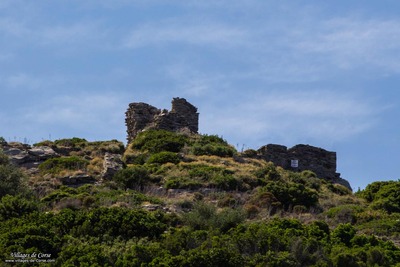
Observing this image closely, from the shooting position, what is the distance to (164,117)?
2154 inches

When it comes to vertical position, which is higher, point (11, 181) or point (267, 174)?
point (267, 174)

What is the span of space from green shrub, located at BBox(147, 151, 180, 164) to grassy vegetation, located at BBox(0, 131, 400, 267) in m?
0.05

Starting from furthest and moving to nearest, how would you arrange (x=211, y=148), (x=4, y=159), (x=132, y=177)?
1. (x=211, y=148)
2. (x=4, y=159)
3. (x=132, y=177)

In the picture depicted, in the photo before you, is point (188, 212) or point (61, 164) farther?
point (61, 164)

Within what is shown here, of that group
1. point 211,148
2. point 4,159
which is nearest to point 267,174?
point 211,148

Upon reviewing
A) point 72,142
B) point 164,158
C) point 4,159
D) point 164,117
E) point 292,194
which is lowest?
point 292,194

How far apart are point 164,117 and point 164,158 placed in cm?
746

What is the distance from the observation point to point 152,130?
175 ft

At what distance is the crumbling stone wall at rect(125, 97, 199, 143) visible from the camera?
181ft

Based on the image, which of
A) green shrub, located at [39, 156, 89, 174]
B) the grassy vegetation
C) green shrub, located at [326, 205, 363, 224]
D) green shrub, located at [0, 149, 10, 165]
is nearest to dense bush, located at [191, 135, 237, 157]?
the grassy vegetation

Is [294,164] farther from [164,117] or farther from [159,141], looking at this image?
[164,117]

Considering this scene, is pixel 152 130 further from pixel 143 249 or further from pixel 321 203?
pixel 143 249

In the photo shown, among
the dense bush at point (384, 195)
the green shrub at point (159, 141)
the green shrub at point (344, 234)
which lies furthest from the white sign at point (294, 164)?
the green shrub at point (344, 234)

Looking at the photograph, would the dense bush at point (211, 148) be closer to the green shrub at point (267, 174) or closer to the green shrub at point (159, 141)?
the green shrub at point (159, 141)
